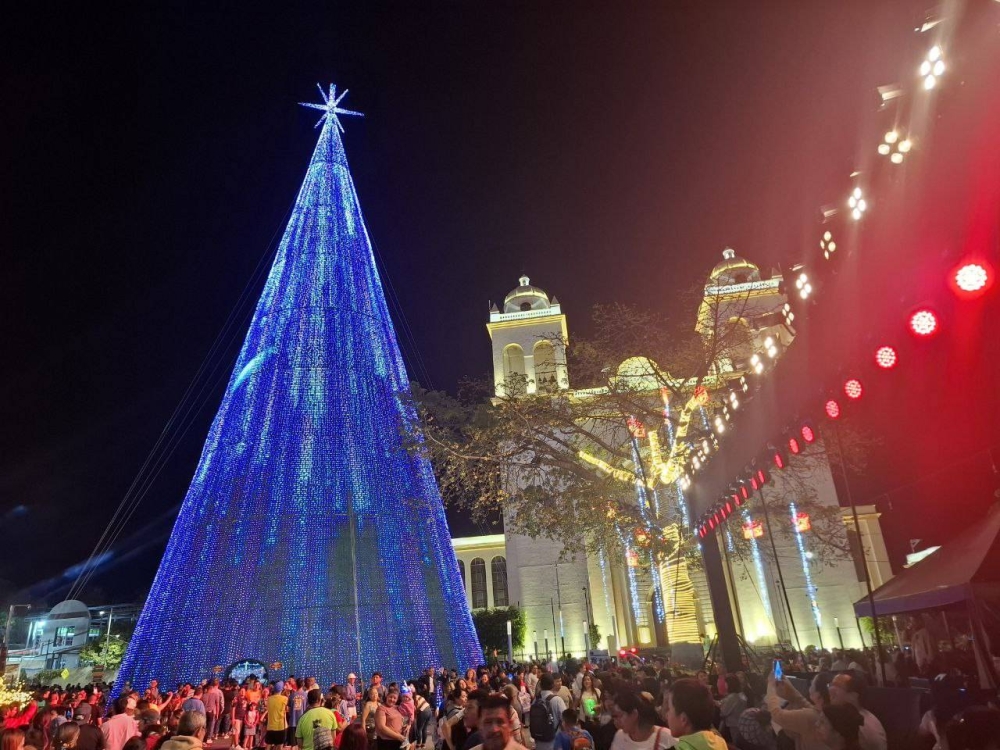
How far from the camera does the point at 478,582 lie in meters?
39.7

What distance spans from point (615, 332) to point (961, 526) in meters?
9.20

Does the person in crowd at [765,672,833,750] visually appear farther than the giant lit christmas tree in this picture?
No

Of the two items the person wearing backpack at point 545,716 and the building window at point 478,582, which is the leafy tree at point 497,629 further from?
the person wearing backpack at point 545,716

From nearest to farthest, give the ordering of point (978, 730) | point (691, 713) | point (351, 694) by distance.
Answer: point (978, 730) → point (691, 713) → point (351, 694)

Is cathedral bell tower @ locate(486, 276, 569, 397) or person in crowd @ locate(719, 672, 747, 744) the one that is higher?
cathedral bell tower @ locate(486, 276, 569, 397)

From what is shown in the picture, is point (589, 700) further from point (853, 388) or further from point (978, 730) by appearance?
point (978, 730)

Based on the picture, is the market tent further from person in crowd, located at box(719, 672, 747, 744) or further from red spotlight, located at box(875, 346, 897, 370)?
red spotlight, located at box(875, 346, 897, 370)

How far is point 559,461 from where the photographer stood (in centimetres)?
1560

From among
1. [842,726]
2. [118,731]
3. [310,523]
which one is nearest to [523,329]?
[310,523]

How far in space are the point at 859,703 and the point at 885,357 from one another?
2.91 meters

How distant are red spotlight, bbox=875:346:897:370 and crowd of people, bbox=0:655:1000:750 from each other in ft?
8.77

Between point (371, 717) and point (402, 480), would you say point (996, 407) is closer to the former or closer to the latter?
point (371, 717)

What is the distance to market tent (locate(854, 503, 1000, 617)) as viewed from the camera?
9750mm

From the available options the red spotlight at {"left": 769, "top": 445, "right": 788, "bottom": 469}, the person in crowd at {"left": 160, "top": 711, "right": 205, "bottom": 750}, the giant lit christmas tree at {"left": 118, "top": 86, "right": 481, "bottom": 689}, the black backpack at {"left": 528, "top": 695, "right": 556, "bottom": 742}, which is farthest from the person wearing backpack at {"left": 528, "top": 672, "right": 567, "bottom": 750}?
the giant lit christmas tree at {"left": 118, "top": 86, "right": 481, "bottom": 689}
